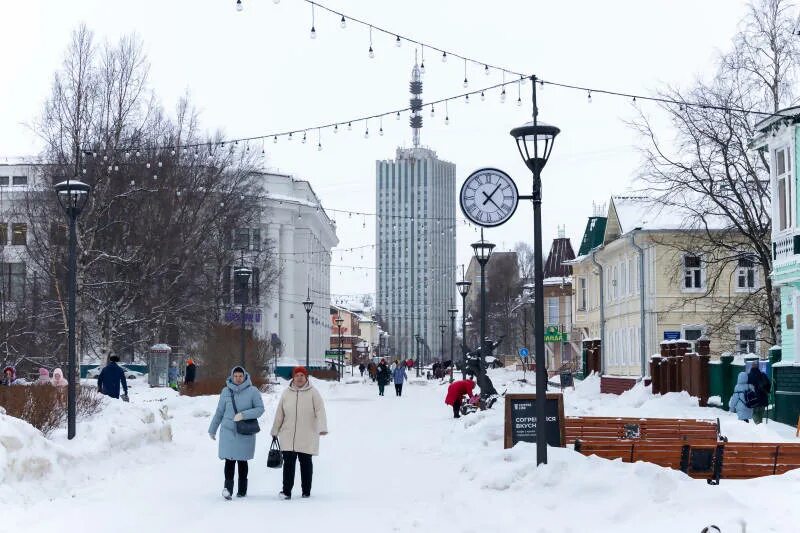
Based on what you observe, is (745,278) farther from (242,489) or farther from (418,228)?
(418,228)

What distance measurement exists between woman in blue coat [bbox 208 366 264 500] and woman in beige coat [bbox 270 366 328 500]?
29 cm

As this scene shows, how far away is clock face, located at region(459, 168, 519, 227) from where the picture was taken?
48.3 feet

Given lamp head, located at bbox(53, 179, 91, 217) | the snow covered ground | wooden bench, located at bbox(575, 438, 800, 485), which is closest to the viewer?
the snow covered ground

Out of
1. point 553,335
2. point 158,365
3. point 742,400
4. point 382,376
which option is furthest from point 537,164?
point 553,335

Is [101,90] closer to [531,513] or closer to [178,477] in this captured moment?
[178,477]

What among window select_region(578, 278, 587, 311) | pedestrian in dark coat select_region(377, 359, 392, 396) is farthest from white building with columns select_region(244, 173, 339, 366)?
pedestrian in dark coat select_region(377, 359, 392, 396)

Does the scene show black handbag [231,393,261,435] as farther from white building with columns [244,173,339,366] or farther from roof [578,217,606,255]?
white building with columns [244,173,339,366]

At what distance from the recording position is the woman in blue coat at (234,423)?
12.8m

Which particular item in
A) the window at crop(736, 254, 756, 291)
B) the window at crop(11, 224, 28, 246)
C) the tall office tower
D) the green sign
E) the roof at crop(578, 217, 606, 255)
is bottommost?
the green sign

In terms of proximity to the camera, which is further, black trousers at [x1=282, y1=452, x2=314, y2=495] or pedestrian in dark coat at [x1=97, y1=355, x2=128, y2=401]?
pedestrian in dark coat at [x1=97, y1=355, x2=128, y2=401]

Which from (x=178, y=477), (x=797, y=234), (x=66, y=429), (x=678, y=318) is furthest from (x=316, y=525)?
(x=678, y=318)

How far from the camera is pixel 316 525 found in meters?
10.6

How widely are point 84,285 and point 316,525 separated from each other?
26.9 m

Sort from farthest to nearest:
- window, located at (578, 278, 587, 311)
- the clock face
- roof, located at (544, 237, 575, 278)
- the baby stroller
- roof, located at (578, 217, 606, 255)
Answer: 1. roof, located at (544, 237, 575, 278)
2. window, located at (578, 278, 587, 311)
3. roof, located at (578, 217, 606, 255)
4. the baby stroller
5. the clock face
